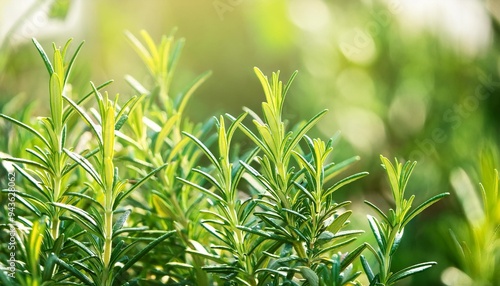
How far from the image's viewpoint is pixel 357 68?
0.83 m

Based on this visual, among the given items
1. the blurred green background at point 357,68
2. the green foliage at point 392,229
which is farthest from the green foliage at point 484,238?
the blurred green background at point 357,68

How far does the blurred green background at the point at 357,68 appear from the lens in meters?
0.68

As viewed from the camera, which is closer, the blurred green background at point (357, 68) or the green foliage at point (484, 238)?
the green foliage at point (484, 238)

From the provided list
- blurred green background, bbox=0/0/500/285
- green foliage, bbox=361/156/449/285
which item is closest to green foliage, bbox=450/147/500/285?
green foliage, bbox=361/156/449/285

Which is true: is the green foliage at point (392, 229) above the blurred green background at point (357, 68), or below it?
below

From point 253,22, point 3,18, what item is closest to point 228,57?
point 253,22

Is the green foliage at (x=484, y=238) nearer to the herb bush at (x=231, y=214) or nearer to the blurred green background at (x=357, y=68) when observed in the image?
the herb bush at (x=231, y=214)

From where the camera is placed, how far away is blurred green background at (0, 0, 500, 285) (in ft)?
2.22

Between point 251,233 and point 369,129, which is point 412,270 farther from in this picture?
point 369,129

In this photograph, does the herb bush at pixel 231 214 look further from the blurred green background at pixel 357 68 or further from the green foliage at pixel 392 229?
the blurred green background at pixel 357 68

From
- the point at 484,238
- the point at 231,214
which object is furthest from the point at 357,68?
the point at 231,214

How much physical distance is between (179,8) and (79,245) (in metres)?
0.88

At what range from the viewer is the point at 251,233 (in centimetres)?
25

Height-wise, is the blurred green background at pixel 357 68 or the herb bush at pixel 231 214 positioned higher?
the blurred green background at pixel 357 68
